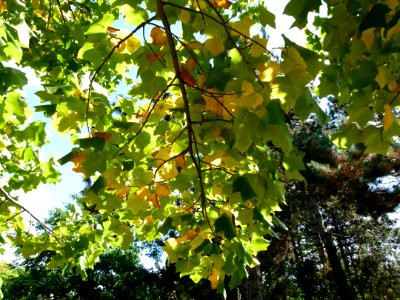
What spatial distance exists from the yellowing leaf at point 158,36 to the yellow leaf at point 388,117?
1059mm

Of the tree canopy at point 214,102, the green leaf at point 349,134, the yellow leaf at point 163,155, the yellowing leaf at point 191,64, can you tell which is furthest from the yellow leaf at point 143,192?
the green leaf at point 349,134

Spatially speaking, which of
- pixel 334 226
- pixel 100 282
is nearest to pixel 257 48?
pixel 334 226

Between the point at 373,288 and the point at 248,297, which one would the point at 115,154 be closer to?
the point at 248,297

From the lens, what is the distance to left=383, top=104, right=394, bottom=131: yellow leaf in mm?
1390

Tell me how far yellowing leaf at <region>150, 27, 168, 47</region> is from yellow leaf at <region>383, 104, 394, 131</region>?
3.48 feet

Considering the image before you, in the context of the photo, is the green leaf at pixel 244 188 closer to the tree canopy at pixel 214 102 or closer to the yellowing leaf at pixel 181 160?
the tree canopy at pixel 214 102

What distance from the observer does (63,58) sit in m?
3.29

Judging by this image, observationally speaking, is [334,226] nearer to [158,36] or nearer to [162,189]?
[162,189]

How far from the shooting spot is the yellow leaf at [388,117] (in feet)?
4.56

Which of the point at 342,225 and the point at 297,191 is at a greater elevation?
the point at 342,225

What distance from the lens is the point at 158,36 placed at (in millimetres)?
1682

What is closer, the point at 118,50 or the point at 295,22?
the point at 295,22

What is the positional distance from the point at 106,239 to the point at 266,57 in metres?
2.43

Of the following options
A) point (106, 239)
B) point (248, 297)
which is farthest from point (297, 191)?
point (106, 239)
